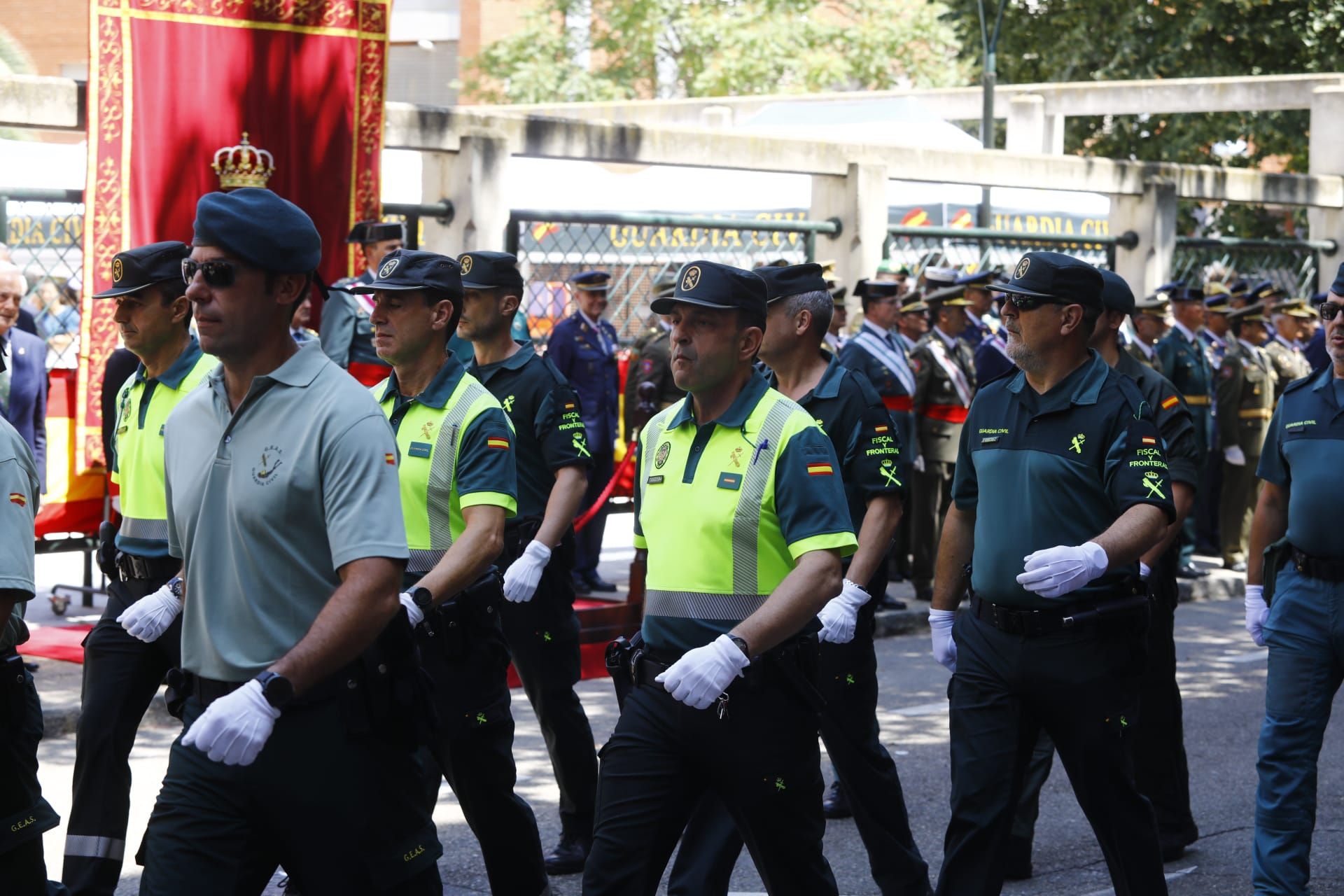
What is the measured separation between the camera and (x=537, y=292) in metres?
13.4

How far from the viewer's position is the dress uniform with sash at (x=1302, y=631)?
18.8ft

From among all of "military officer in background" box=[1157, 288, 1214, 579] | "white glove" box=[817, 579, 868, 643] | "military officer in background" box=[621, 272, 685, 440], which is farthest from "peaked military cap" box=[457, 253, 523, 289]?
"military officer in background" box=[1157, 288, 1214, 579]

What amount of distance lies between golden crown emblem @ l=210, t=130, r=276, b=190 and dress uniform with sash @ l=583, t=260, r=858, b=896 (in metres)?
6.51

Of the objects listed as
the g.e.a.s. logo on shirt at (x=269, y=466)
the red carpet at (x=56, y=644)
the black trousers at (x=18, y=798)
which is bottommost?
the red carpet at (x=56, y=644)

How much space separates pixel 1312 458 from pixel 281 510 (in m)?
3.71

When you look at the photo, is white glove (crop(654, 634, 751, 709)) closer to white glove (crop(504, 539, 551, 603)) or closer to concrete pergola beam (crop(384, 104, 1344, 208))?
white glove (crop(504, 539, 551, 603))

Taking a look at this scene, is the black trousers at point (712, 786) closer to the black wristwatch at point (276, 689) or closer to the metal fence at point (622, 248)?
the black wristwatch at point (276, 689)

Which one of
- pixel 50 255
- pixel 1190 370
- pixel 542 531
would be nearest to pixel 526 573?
pixel 542 531

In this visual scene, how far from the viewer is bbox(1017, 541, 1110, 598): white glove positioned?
5031 millimetres

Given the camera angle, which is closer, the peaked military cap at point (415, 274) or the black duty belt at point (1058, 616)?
the black duty belt at point (1058, 616)

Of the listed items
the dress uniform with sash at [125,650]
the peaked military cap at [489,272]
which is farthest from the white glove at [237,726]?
the peaked military cap at [489,272]

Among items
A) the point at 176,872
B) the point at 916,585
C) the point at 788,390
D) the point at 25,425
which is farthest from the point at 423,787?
the point at 916,585

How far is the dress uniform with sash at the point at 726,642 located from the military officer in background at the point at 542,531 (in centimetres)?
160

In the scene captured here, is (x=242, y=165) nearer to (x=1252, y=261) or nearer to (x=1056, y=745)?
(x=1056, y=745)
